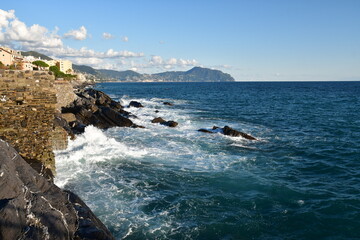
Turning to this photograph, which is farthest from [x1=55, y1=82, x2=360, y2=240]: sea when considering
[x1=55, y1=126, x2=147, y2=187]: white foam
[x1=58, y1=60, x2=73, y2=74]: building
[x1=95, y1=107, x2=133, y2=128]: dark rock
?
[x1=58, y1=60, x2=73, y2=74]: building

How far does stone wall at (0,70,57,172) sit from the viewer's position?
10.9 metres

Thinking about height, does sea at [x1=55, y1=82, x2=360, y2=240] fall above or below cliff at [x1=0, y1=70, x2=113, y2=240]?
below

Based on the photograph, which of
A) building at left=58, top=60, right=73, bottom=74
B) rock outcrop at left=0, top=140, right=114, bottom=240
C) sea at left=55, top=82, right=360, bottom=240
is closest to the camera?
rock outcrop at left=0, top=140, right=114, bottom=240

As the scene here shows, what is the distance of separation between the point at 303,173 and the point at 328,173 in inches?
62.4

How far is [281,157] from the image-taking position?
20156 millimetres

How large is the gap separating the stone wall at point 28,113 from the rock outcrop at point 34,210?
3.25 meters

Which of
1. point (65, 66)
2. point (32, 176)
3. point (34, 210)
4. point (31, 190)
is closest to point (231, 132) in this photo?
point (32, 176)

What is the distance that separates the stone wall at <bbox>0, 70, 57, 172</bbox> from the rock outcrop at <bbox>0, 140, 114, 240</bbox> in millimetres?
3245

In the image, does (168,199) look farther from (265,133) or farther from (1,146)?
(265,133)

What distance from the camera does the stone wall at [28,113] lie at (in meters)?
10.9

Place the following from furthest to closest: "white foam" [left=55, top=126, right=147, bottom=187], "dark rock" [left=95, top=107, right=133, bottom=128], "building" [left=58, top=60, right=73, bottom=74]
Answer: "building" [left=58, top=60, right=73, bottom=74] → "dark rock" [left=95, top=107, right=133, bottom=128] → "white foam" [left=55, top=126, right=147, bottom=187]

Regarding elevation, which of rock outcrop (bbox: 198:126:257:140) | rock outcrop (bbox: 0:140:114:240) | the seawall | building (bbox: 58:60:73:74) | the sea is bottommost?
the sea

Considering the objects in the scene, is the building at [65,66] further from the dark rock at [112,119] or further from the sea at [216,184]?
the sea at [216,184]

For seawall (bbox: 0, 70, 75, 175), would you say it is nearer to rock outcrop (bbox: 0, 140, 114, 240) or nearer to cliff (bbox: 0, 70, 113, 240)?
cliff (bbox: 0, 70, 113, 240)
